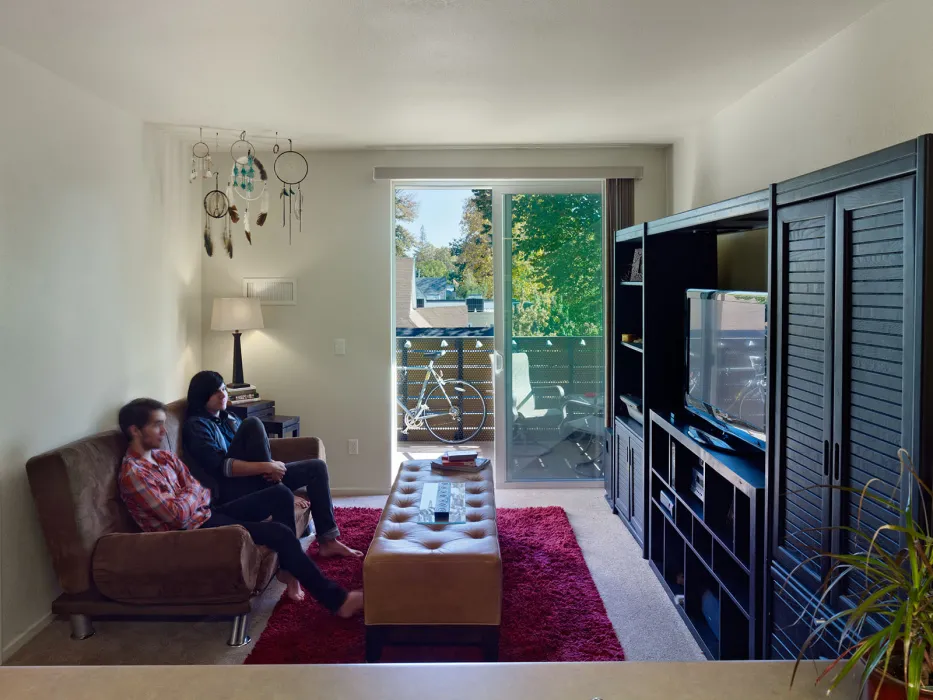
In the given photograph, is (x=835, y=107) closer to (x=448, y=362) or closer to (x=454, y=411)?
(x=448, y=362)

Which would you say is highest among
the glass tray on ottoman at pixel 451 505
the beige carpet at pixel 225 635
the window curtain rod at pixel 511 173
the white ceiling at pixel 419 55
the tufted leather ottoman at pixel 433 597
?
the white ceiling at pixel 419 55

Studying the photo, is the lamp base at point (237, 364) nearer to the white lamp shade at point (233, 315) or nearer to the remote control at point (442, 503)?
the white lamp shade at point (233, 315)

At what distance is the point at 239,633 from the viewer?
297 centimetres

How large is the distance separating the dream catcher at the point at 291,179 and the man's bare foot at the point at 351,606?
2.74 metres

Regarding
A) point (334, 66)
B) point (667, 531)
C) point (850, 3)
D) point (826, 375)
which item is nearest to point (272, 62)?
point (334, 66)

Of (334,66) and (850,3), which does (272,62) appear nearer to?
(334,66)

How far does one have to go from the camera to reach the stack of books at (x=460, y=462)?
4.02 m

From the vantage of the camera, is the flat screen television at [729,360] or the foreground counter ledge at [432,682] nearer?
the foreground counter ledge at [432,682]

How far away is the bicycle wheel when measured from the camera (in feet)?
21.9

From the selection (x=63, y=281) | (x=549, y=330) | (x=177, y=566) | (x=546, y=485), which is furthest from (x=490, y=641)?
(x=549, y=330)

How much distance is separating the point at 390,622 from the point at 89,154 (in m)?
2.62

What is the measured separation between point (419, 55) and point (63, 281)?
6.15 ft

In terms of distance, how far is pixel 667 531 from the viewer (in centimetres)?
353

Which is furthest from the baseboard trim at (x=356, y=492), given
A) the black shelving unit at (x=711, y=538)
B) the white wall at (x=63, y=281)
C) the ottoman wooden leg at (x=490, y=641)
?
the ottoman wooden leg at (x=490, y=641)
